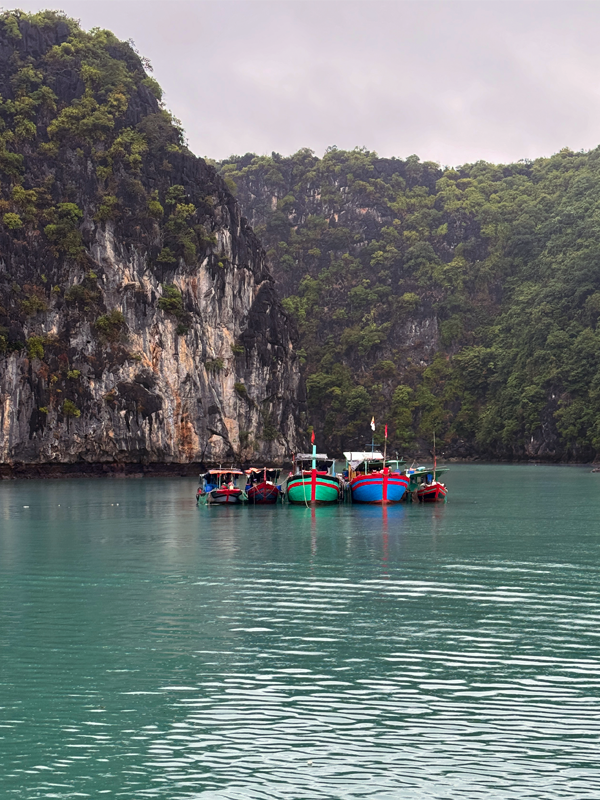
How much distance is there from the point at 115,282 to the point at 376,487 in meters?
43.3

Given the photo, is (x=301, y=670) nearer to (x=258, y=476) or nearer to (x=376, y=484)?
(x=376, y=484)

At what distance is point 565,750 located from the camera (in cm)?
1183

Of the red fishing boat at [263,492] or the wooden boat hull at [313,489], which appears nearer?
the wooden boat hull at [313,489]

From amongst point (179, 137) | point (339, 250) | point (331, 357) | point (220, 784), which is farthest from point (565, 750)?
point (339, 250)

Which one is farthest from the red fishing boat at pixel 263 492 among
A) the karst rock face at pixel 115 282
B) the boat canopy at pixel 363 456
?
the karst rock face at pixel 115 282

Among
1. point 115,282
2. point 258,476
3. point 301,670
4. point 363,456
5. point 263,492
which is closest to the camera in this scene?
point 301,670

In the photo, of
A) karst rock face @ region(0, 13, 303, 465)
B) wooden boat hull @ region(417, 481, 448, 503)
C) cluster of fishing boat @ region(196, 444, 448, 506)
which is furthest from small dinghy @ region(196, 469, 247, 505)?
karst rock face @ region(0, 13, 303, 465)

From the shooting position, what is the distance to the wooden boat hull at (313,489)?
53344 mm

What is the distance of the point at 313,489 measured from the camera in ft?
174

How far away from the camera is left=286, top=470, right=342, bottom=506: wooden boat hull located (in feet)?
175

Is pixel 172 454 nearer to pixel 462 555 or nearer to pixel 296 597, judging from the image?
pixel 462 555

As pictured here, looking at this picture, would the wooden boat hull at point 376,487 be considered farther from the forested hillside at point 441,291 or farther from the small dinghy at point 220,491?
the forested hillside at point 441,291

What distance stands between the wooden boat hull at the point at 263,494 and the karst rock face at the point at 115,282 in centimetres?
3207

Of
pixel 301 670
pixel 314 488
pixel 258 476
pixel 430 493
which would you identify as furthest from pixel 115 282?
pixel 301 670
